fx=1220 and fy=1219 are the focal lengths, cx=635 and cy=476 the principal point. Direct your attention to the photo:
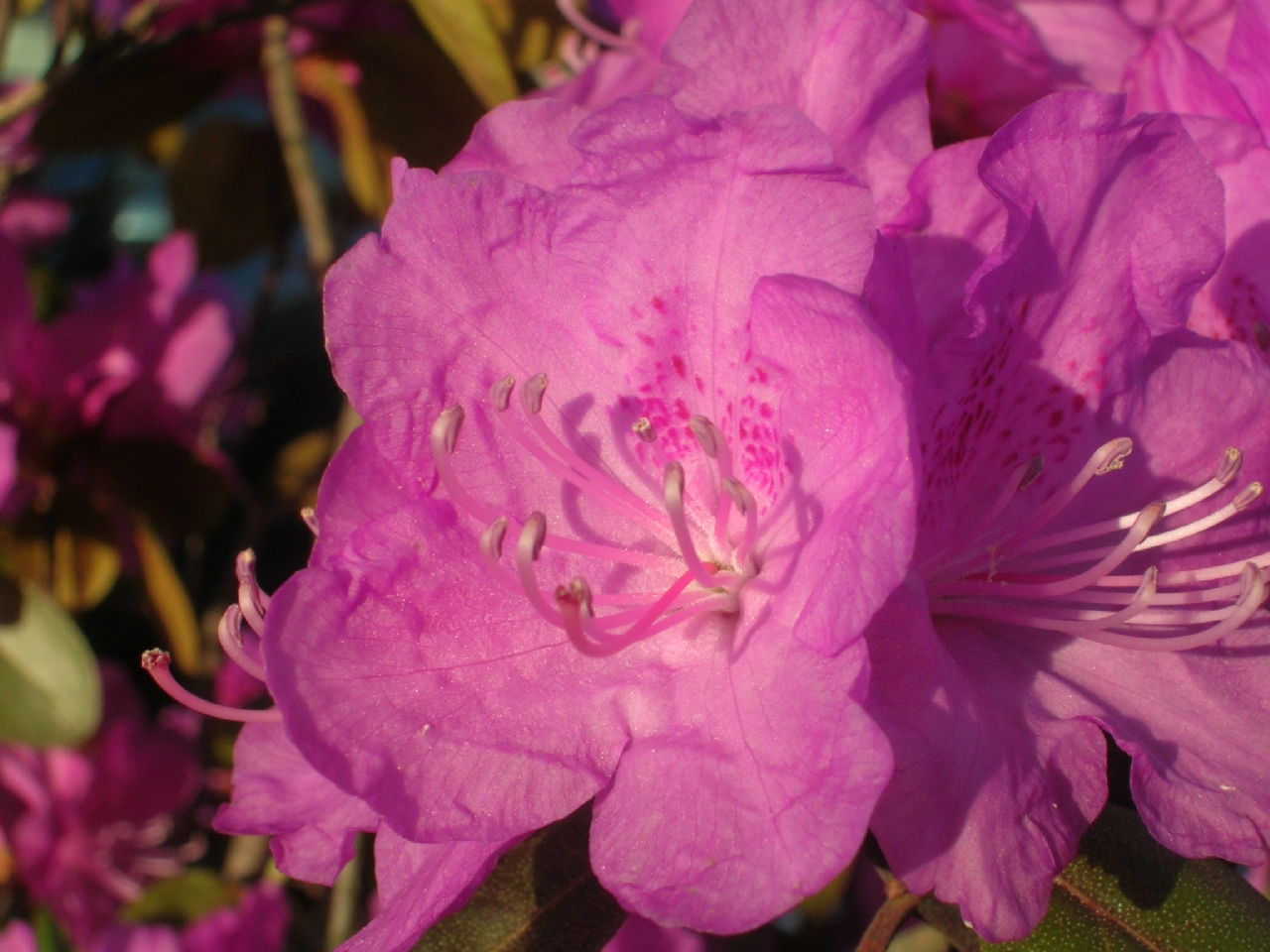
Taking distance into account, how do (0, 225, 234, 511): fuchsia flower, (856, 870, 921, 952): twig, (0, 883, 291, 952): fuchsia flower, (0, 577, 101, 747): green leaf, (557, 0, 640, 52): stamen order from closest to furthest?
(856, 870, 921, 952): twig
(557, 0, 640, 52): stamen
(0, 577, 101, 747): green leaf
(0, 883, 291, 952): fuchsia flower
(0, 225, 234, 511): fuchsia flower

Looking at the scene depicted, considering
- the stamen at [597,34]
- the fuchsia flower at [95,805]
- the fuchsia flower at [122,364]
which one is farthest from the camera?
the fuchsia flower at [95,805]

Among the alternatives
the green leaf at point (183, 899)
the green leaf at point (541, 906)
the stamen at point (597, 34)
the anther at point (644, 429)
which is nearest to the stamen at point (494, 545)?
the anther at point (644, 429)

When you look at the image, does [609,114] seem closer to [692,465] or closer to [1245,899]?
[692,465]

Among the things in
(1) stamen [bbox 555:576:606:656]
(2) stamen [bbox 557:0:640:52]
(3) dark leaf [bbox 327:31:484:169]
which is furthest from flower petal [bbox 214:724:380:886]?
(3) dark leaf [bbox 327:31:484:169]

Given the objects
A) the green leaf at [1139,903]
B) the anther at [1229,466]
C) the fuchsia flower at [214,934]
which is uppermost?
the anther at [1229,466]

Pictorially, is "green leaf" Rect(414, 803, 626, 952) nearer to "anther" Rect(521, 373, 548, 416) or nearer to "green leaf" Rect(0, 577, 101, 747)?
"anther" Rect(521, 373, 548, 416)

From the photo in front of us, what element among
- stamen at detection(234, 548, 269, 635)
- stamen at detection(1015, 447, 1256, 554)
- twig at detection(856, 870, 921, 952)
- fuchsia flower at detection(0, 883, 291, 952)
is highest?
stamen at detection(234, 548, 269, 635)

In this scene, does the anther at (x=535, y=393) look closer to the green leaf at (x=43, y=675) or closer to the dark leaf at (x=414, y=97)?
the dark leaf at (x=414, y=97)

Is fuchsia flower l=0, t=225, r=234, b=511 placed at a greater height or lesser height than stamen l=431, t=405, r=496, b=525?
lesser

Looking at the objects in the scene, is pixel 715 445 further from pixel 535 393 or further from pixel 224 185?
pixel 224 185
